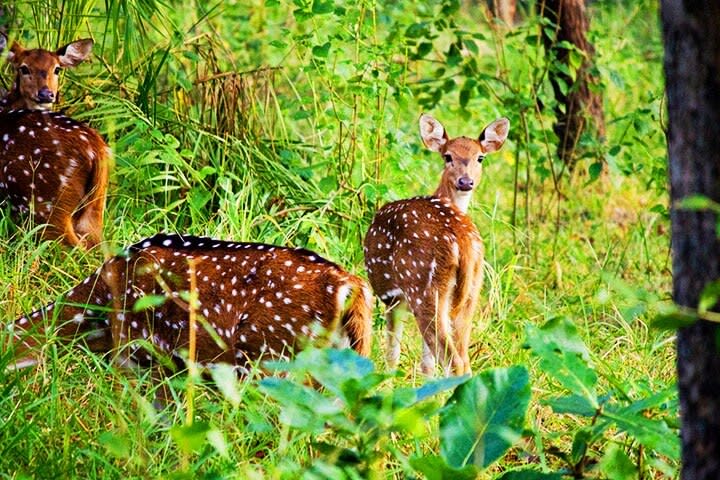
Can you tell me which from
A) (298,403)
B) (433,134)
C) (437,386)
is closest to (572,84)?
(433,134)

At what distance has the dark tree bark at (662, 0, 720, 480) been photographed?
306 centimetres

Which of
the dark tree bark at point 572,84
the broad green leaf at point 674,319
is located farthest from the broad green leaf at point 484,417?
the dark tree bark at point 572,84

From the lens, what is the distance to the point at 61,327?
5.06m

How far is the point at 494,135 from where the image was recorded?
747cm

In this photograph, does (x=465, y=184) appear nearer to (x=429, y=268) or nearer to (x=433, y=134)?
(x=433, y=134)

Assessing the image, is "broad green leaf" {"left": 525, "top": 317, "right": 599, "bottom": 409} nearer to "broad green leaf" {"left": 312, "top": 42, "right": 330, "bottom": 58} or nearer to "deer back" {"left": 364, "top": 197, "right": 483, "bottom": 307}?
"deer back" {"left": 364, "top": 197, "right": 483, "bottom": 307}

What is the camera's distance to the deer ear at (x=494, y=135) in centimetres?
741

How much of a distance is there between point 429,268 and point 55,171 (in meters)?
2.04

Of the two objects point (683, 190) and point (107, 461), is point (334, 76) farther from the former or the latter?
point (683, 190)

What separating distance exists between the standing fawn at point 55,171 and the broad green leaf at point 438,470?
351 centimetres

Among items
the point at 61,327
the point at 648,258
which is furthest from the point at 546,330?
the point at 648,258

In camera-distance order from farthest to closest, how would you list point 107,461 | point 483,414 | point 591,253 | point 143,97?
1. point 591,253
2. point 143,97
3. point 107,461
4. point 483,414

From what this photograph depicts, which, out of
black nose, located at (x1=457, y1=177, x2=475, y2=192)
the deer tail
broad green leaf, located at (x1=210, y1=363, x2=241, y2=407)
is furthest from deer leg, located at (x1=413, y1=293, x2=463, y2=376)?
broad green leaf, located at (x1=210, y1=363, x2=241, y2=407)

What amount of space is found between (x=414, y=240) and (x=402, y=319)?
373 mm
